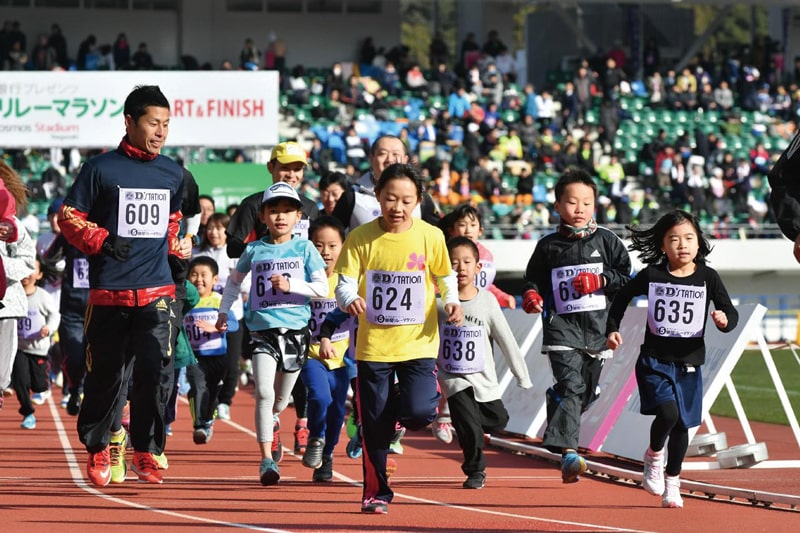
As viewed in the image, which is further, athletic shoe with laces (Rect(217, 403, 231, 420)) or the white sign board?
athletic shoe with laces (Rect(217, 403, 231, 420))

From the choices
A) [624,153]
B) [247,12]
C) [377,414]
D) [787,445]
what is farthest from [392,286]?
[247,12]

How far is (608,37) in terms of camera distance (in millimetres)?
48219

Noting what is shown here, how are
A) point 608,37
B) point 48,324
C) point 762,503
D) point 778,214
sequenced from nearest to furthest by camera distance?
1. point 778,214
2. point 762,503
3. point 48,324
4. point 608,37

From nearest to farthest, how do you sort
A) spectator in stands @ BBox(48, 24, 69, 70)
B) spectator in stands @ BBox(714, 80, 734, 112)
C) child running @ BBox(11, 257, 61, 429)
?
child running @ BBox(11, 257, 61, 429)
spectator in stands @ BBox(48, 24, 69, 70)
spectator in stands @ BBox(714, 80, 734, 112)

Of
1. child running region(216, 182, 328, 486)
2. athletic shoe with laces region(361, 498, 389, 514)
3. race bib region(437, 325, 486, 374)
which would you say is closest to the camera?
athletic shoe with laces region(361, 498, 389, 514)

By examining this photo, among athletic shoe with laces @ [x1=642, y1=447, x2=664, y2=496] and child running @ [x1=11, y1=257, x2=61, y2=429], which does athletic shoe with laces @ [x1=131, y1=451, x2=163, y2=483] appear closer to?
athletic shoe with laces @ [x1=642, y1=447, x2=664, y2=496]

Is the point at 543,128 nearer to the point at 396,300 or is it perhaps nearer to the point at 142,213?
the point at 142,213

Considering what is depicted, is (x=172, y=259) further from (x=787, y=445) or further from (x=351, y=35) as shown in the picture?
(x=351, y=35)

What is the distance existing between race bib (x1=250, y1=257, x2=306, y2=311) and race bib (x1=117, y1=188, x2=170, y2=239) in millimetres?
890

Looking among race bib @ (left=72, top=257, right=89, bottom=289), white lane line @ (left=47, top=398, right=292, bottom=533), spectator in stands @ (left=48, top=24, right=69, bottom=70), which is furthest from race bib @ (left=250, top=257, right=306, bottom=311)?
spectator in stands @ (left=48, top=24, right=69, bottom=70)

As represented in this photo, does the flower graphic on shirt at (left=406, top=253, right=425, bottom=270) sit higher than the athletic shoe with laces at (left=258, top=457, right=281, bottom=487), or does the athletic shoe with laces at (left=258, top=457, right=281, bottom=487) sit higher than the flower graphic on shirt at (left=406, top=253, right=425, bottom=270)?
the flower graphic on shirt at (left=406, top=253, right=425, bottom=270)

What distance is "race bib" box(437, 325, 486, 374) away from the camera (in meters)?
A: 9.99

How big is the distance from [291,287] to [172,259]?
73 centimetres

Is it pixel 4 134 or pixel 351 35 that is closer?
pixel 4 134
